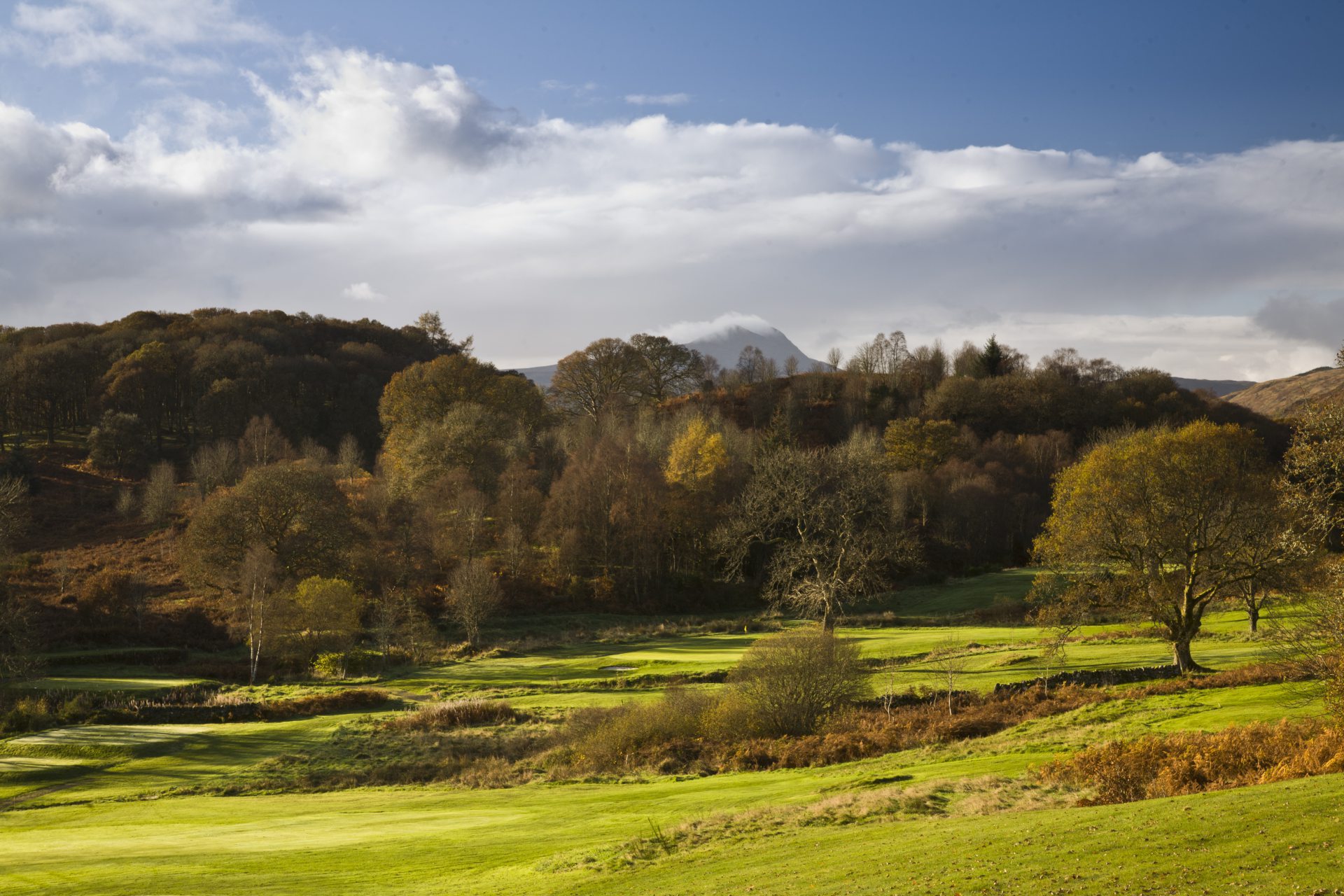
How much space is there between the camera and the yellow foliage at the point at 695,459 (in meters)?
90.9

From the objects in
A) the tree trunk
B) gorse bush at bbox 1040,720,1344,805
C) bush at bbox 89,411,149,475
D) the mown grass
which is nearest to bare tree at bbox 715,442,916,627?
the tree trunk

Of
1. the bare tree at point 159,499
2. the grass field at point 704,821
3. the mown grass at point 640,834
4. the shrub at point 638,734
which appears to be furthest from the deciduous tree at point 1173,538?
the bare tree at point 159,499

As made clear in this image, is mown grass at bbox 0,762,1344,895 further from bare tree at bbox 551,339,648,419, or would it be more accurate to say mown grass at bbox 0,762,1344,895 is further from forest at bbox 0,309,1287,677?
bare tree at bbox 551,339,648,419

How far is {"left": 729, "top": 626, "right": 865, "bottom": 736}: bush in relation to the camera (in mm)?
36781

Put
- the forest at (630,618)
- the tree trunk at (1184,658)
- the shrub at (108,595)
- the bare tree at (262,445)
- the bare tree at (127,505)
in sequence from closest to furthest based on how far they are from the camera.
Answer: the forest at (630,618), the tree trunk at (1184,658), the shrub at (108,595), the bare tree at (127,505), the bare tree at (262,445)

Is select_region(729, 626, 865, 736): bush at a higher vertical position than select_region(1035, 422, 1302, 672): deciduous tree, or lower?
lower

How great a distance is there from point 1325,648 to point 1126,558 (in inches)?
558

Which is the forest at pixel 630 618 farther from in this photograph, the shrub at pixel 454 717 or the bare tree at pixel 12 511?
the bare tree at pixel 12 511

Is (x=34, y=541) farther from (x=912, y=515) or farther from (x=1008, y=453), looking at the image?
(x=1008, y=453)

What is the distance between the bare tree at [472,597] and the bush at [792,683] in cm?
3336

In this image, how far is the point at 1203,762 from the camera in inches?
782

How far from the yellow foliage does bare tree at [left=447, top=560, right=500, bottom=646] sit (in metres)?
27.0

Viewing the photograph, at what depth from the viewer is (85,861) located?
900 inches

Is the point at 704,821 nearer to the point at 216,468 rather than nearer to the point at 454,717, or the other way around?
the point at 454,717
